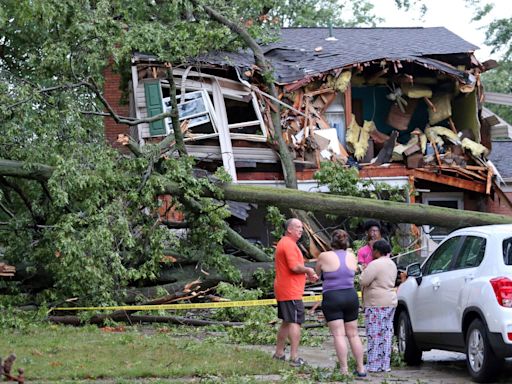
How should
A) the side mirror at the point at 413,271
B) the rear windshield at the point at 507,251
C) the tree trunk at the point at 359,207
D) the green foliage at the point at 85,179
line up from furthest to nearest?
the tree trunk at the point at 359,207 < the green foliage at the point at 85,179 < the side mirror at the point at 413,271 < the rear windshield at the point at 507,251

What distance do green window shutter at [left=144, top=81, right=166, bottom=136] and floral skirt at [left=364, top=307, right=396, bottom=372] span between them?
39.2 ft

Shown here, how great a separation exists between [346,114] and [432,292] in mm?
12590

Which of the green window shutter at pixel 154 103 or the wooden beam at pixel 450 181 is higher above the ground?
the green window shutter at pixel 154 103

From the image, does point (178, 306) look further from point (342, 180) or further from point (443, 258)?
point (342, 180)

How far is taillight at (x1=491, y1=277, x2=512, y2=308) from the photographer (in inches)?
309

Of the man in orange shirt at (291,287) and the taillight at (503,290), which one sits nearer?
the taillight at (503,290)

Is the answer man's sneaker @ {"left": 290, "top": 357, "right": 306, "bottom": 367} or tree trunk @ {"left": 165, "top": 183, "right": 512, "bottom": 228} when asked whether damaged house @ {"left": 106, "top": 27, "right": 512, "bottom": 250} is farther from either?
man's sneaker @ {"left": 290, "top": 357, "right": 306, "bottom": 367}

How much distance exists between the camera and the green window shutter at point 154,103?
2044 centimetres

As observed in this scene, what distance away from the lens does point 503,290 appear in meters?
7.88

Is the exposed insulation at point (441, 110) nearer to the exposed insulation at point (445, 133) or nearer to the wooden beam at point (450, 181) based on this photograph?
the exposed insulation at point (445, 133)

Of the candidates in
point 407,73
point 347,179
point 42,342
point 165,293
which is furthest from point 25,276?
point 407,73

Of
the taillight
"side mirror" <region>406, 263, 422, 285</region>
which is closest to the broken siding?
"side mirror" <region>406, 263, 422, 285</region>

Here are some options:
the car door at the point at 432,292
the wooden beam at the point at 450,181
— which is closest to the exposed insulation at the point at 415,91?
the wooden beam at the point at 450,181

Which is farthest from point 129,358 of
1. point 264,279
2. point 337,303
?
point 264,279
